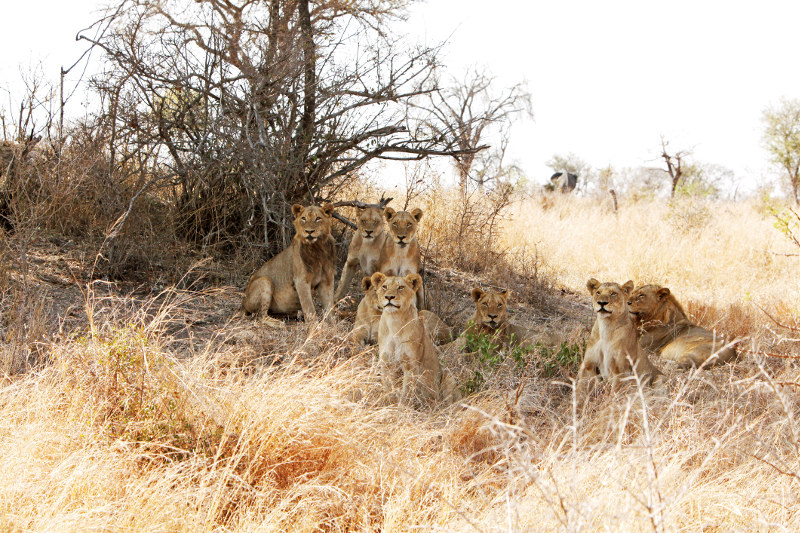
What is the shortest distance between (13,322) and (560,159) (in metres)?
45.9

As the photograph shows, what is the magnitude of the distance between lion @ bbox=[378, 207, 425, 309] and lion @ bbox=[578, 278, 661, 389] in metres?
2.20

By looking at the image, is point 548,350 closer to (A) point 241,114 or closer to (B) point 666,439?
(B) point 666,439

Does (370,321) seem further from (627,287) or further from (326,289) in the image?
(627,287)

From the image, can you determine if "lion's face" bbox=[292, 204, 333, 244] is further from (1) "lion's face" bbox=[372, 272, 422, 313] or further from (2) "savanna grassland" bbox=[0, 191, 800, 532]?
(1) "lion's face" bbox=[372, 272, 422, 313]

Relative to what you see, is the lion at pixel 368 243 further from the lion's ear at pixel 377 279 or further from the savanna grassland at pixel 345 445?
the lion's ear at pixel 377 279

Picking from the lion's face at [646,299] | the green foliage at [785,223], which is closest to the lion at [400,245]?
the lion's face at [646,299]

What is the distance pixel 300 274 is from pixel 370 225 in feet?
2.95

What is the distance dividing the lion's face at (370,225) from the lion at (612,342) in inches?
105

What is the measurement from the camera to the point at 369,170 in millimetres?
10008

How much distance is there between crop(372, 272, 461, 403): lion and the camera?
539 cm

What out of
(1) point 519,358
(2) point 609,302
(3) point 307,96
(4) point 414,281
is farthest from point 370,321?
(3) point 307,96

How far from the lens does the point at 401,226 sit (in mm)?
7809

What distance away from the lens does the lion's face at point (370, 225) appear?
26.3 feet

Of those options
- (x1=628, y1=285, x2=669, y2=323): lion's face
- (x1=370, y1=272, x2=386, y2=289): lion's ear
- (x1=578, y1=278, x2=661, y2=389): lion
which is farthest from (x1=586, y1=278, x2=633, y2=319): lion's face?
(x1=370, y1=272, x2=386, y2=289): lion's ear
